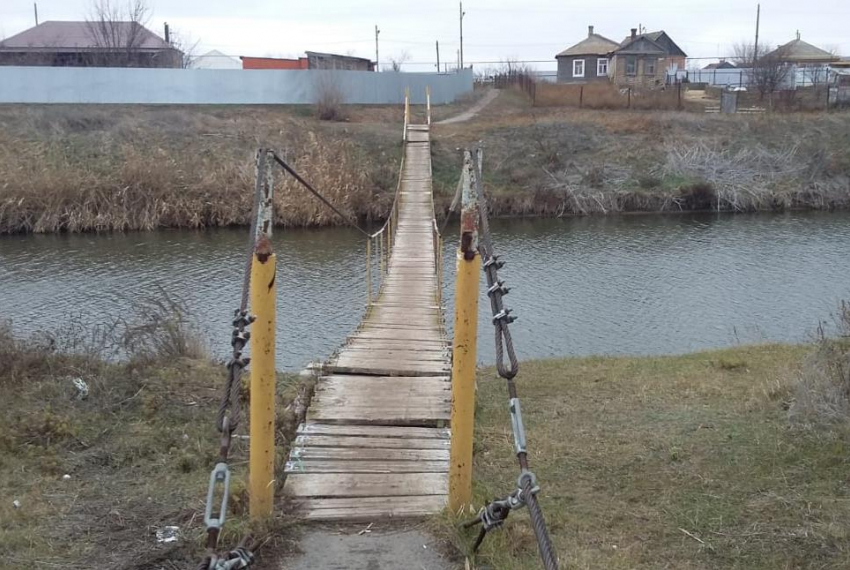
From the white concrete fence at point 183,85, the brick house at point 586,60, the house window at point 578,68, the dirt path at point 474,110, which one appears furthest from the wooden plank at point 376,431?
the house window at point 578,68

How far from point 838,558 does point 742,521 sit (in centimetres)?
50

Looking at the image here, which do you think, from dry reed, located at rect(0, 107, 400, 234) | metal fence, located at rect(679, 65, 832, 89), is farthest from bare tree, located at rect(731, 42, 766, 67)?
dry reed, located at rect(0, 107, 400, 234)

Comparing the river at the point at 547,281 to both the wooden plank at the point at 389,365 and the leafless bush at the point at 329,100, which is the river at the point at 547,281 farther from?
the leafless bush at the point at 329,100

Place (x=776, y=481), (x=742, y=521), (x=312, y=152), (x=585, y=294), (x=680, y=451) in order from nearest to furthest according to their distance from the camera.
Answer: (x=742, y=521), (x=776, y=481), (x=680, y=451), (x=585, y=294), (x=312, y=152)

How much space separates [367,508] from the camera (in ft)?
11.7

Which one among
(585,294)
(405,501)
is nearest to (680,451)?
(405,501)

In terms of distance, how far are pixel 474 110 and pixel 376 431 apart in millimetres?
29163

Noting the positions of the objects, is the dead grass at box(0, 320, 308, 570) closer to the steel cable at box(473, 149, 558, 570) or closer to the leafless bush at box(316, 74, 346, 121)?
the steel cable at box(473, 149, 558, 570)

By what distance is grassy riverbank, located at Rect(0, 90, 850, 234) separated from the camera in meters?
21.0

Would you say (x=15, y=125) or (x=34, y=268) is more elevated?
(x=15, y=125)

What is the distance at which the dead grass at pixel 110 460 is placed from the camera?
3221 millimetres

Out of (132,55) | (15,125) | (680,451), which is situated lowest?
(680,451)

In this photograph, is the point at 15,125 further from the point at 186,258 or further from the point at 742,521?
the point at 742,521

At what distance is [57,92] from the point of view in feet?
92.7
